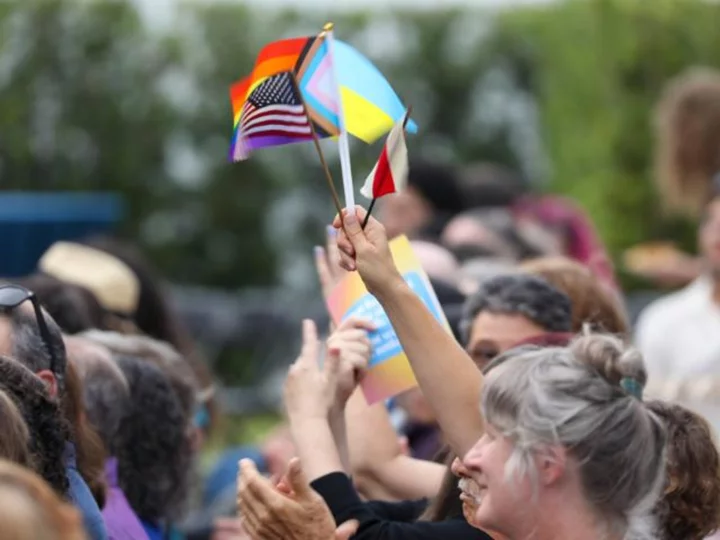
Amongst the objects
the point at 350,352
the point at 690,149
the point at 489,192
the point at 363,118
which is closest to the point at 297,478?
the point at 350,352

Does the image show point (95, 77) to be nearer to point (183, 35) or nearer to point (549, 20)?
point (183, 35)

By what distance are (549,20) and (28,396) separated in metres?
12.0

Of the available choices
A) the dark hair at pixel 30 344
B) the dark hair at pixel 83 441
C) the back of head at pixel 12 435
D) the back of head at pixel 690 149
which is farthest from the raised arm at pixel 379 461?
the back of head at pixel 690 149

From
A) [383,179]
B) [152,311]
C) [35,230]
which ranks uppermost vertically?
[383,179]

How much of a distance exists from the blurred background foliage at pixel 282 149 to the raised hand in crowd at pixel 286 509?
10046 millimetres

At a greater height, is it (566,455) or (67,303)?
(566,455)

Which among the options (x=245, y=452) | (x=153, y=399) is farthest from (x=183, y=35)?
(x=153, y=399)

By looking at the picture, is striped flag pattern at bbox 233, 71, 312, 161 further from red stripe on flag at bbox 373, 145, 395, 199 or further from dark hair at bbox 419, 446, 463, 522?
dark hair at bbox 419, 446, 463, 522

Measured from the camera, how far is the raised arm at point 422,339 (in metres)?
3.43

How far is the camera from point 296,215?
47.6 feet

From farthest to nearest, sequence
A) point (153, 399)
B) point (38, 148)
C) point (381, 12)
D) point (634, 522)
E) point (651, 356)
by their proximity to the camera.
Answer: point (381, 12), point (38, 148), point (651, 356), point (153, 399), point (634, 522)

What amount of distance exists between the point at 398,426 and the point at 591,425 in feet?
8.18

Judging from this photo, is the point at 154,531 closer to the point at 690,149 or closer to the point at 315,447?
the point at 315,447

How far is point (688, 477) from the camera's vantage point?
3.34 m
